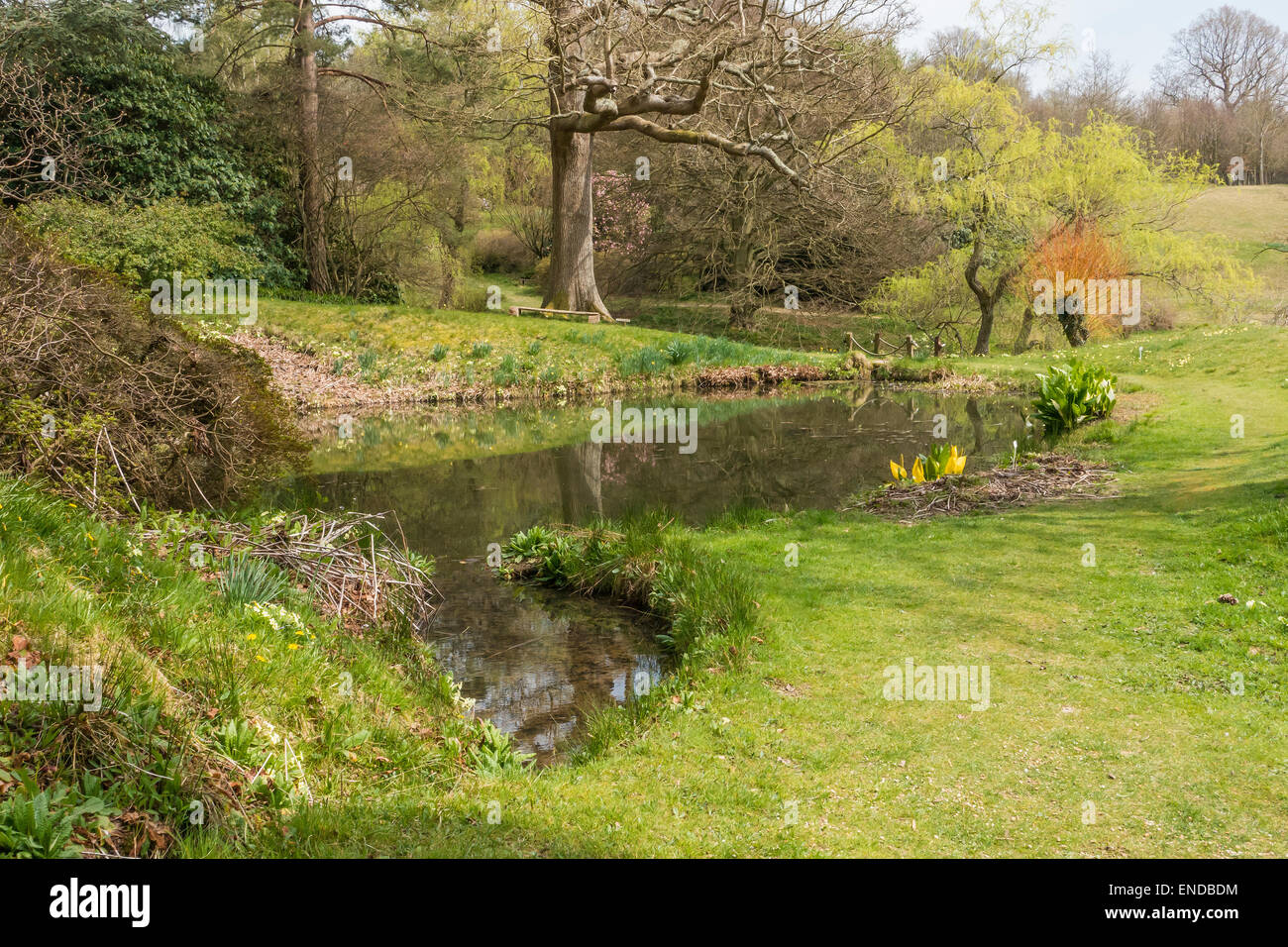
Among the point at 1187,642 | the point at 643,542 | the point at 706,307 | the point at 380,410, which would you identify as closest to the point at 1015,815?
the point at 1187,642

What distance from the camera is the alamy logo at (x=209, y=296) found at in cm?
2112

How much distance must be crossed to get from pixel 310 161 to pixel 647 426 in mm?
14271

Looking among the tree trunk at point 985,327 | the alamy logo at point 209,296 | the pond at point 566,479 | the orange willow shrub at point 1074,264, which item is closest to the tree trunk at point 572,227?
the pond at point 566,479

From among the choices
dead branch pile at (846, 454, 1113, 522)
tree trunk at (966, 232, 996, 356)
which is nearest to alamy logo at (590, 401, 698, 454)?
dead branch pile at (846, 454, 1113, 522)

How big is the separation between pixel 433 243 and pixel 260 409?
20.6 m

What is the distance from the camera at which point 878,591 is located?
300 inches

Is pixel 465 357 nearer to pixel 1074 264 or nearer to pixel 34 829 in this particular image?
pixel 1074 264

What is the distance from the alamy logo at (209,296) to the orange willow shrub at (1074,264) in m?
22.4

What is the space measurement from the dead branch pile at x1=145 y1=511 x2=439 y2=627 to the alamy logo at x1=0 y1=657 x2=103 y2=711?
240 centimetres

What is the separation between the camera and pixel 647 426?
18891mm

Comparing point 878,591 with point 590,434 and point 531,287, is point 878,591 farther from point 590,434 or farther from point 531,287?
point 531,287

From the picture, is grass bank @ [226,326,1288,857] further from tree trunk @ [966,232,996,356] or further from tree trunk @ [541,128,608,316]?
tree trunk @ [966,232,996,356]

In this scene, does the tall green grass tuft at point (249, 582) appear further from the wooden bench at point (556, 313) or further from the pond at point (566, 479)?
the wooden bench at point (556, 313)

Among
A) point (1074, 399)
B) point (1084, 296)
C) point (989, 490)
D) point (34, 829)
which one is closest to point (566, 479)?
point (989, 490)
